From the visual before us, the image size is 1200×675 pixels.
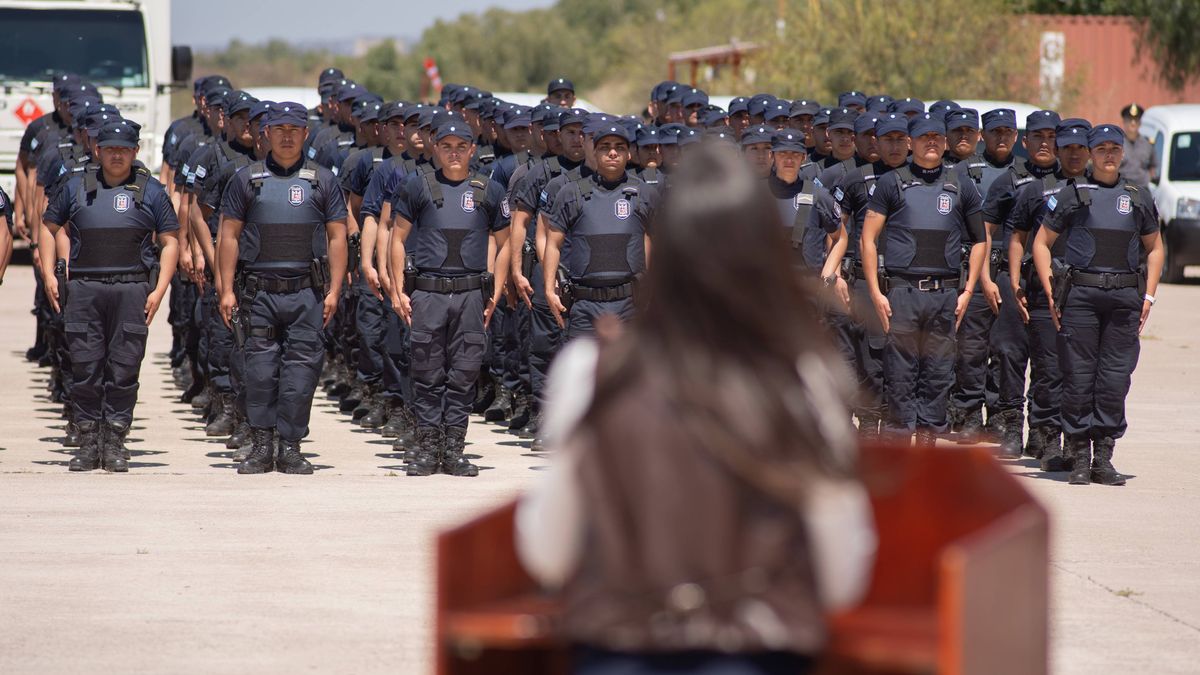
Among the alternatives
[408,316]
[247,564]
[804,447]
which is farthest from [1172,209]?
[804,447]

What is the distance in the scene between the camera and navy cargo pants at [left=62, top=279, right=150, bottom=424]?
10.0 m

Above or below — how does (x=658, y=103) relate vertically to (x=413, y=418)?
above

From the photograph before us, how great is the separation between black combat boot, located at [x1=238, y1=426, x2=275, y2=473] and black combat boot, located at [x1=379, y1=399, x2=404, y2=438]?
162cm

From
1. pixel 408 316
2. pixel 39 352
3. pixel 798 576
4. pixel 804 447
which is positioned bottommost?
pixel 39 352

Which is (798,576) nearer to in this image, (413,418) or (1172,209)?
(413,418)

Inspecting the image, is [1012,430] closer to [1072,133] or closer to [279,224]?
[1072,133]

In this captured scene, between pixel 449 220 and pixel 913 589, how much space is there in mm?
6509

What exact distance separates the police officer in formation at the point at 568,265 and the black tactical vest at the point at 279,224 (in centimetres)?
1

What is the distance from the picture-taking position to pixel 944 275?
34.7ft

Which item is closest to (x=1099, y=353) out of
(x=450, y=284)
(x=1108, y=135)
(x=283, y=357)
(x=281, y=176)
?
(x=1108, y=135)

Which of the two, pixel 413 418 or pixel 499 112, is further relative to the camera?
pixel 499 112

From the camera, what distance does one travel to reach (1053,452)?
35.5 feet

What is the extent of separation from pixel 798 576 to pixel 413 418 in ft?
27.7

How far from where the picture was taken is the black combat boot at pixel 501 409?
41.9 feet
